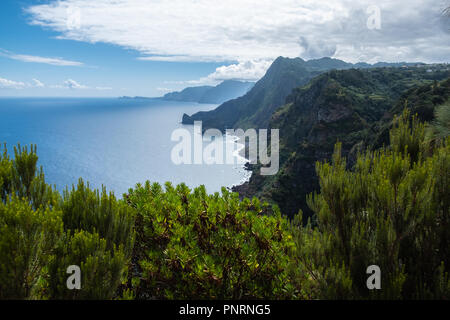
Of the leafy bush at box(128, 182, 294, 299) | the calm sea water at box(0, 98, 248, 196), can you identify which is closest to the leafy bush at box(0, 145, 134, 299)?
the leafy bush at box(128, 182, 294, 299)

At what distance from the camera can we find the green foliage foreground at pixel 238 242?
138 inches

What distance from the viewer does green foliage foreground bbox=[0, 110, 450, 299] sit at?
3502 mm

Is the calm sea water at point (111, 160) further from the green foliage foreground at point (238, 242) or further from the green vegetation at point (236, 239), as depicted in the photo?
the green foliage foreground at point (238, 242)

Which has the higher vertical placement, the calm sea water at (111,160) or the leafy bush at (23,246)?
the leafy bush at (23,246)

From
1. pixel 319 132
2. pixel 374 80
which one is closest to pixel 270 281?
pixel 319 132

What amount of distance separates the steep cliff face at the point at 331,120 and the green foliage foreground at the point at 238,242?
59.7 metres

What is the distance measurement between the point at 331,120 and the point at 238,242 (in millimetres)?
108069

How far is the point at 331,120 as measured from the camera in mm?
103500

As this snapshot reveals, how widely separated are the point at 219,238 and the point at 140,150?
141 m

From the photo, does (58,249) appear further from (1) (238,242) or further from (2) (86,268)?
(1) (238,242)

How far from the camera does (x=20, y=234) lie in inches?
127

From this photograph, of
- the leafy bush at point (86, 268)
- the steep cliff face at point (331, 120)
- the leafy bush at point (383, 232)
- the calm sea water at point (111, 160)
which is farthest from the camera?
the calm sea water at point (111, 160)

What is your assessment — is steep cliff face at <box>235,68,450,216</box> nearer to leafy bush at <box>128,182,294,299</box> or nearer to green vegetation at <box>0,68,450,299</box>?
green vegetation at <box>0,68,450,299</box>

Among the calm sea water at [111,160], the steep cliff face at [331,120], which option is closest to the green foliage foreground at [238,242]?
the steep cliff face at [331,120]
